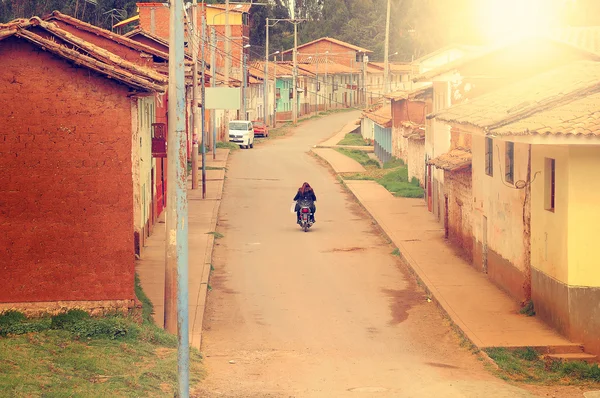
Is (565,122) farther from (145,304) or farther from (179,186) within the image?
(145,304)

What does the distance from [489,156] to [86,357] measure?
37.4ft

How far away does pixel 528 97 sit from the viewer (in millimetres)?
18328

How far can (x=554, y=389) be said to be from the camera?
538 inches

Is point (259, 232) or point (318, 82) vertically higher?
point (318, 82)

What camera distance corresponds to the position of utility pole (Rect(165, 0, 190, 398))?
10336 millimetres

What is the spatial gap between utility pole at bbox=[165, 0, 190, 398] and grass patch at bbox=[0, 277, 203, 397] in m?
1.32

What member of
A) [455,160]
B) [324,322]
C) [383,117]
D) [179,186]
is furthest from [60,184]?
[383,117]

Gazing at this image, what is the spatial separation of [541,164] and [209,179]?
26.0 meters

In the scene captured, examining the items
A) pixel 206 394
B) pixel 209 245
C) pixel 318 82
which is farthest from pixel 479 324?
pixel 318 82

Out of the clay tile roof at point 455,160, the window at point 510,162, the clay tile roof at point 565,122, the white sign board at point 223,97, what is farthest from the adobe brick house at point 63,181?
the white sign board at point 223,97

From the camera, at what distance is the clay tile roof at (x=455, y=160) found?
24203 millimetres

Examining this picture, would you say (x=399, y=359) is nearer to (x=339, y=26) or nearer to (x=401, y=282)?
(x=401, y=282)

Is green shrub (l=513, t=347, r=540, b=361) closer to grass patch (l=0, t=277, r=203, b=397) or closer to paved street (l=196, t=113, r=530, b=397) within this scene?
paved street (l=196, t=113, r=530, b=397)

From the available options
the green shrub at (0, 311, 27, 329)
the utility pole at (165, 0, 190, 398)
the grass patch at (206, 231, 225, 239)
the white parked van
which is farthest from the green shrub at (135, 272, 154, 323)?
the white parked van
